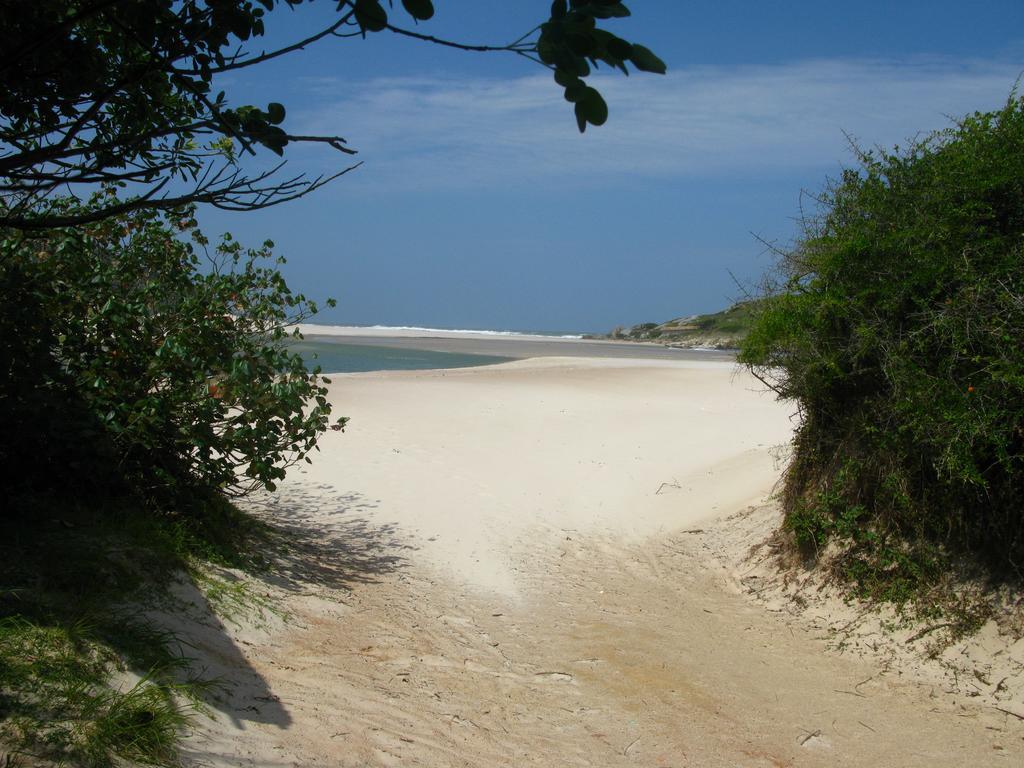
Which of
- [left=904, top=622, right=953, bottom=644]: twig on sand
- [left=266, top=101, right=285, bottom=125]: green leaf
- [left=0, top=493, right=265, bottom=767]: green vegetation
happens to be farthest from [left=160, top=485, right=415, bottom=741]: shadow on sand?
[left=904, top=622, right=953, bottom=644]: twig on sand

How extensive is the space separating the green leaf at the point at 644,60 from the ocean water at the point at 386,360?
29547 millimetres

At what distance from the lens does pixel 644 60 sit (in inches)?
79.7

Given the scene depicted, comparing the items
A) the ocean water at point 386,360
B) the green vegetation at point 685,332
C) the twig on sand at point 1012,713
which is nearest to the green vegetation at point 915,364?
the twig on sand at point 1012,713

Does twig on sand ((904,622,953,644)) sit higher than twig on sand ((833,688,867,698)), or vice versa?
twig on sand ((904,622,953,644))

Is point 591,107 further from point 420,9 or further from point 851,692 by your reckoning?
point 851,692

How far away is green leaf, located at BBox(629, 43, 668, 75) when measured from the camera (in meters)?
2.01

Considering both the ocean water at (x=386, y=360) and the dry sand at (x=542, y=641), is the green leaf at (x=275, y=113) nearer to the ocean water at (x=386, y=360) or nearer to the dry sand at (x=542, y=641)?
the dry sand at (x=542, y=641)

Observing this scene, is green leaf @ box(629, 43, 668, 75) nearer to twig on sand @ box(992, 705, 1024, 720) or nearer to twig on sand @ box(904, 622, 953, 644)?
twig on sand @ box(992, 705, 1024, 720)

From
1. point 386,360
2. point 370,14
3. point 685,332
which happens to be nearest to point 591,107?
point 370,14

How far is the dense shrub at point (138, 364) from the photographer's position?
5523mm

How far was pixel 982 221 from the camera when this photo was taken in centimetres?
633

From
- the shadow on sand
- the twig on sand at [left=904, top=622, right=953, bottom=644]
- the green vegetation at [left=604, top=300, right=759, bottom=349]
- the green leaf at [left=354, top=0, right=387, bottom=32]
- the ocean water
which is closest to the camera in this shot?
the green leaf at [left=354, top=0, right=387, bottom=32]

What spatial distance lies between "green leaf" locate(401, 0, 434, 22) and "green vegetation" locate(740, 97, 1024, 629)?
4911mm

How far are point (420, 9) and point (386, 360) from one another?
3839 centimetres
